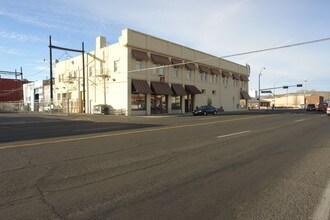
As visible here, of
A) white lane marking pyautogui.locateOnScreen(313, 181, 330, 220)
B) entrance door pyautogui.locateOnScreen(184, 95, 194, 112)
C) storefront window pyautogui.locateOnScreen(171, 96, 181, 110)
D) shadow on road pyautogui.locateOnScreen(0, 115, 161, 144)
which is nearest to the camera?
white lane marking pyautogui.locateOnScreen(313, 181, 330, 220)

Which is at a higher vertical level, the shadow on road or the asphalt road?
the shadow on road

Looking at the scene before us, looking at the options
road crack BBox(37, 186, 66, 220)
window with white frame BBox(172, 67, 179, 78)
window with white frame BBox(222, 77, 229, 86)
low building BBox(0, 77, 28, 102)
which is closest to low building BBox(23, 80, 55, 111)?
low building BBox(0, 77, 28, 102)

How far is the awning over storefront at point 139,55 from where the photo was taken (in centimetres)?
3619

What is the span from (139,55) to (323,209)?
33.6m

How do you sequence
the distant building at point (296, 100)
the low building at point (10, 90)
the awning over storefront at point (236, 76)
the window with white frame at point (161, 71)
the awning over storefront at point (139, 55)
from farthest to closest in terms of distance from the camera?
the distant building at point (296, 100), the low building at point (10, 90), the awning over storefront at point (236, 76), the window with white frame at point (161, 71), the awning over storefront at point (139, 55)

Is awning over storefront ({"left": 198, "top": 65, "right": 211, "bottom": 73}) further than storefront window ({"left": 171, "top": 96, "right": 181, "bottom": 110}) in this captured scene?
Yes

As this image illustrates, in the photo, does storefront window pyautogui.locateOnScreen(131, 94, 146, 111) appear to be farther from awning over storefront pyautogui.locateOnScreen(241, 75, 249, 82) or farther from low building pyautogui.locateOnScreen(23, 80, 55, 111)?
awning over storefront pyautogui.locateOnScreen(241, 75, 249, 82)

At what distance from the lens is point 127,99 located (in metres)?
35.9

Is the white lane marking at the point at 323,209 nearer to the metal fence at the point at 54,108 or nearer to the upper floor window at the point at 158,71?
the metal fence at the point at 54,108

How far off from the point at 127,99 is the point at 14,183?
3050 centimetres

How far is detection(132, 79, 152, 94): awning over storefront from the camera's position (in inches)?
1420

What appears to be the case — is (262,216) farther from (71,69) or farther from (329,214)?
(71,69)

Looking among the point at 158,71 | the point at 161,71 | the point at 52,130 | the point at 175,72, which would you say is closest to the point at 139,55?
the point at 158,71

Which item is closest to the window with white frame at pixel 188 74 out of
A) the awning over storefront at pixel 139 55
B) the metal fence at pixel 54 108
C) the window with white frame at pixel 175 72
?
the window with white frame at pixel 175 72
